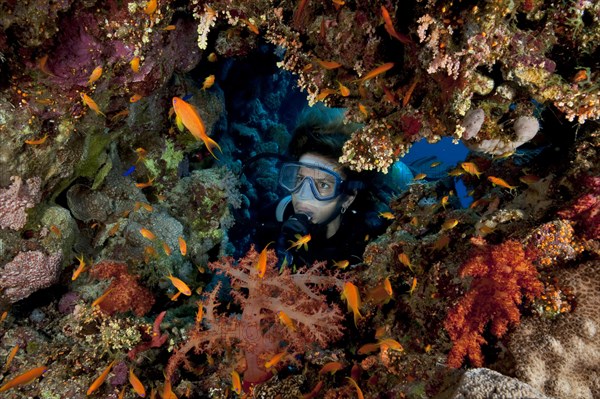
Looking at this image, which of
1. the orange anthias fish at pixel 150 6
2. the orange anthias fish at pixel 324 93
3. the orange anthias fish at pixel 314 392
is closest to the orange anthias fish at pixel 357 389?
the orange anthias fish at pixel 314 392

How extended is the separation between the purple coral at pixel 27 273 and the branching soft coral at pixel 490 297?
15.7ft

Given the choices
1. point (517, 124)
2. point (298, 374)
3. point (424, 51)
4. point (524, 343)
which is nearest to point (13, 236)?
point (298, 374)

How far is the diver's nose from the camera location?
6148 mm

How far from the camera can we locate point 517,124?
3334mm

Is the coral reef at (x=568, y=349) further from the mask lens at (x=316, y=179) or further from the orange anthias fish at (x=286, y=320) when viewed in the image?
the mask lens at (x=316, y=179)

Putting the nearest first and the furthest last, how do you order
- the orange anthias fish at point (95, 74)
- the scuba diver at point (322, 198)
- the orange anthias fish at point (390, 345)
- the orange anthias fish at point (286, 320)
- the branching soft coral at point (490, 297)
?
the branching soft coral at point (490, 297) → the orange anthias fish at point (390, 345) → the orange anthias fish at point (286, 320) → the orange anthias fish at point (95, 74) → the scuba diver at point (322, 198)

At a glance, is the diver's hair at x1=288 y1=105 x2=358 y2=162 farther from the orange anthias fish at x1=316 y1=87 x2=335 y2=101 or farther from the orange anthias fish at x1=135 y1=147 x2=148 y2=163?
the orange anthias fish at x1=135 y1=147 x2=148 y2=163

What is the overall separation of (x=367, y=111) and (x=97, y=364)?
4.35 m

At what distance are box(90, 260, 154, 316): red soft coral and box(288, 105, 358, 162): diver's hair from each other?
3.40m

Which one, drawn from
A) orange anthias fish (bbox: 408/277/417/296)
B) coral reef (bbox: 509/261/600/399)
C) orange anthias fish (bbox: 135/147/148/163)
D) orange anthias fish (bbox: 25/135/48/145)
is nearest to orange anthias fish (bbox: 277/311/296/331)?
orange anthias fish (bbox: 408/277/417/296)

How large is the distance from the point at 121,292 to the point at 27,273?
1.10 metres

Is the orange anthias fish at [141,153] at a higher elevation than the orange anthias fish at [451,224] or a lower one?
higher

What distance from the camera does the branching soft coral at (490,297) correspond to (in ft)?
9.10

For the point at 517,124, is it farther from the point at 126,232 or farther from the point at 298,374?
the point at 126,232
